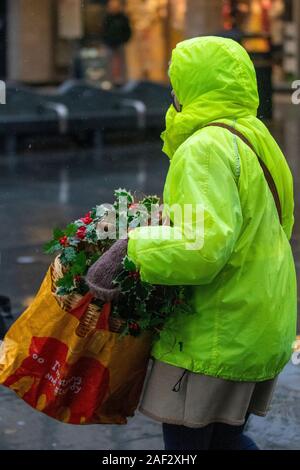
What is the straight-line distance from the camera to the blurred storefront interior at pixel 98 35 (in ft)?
78.6

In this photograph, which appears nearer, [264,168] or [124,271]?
[124,271]

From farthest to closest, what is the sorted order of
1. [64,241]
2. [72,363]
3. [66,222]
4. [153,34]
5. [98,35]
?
[153,34] → [98,35] → [66,222] → [64,241] → [72,363]

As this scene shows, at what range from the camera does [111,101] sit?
18375 millimetres

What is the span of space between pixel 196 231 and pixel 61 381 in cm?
73

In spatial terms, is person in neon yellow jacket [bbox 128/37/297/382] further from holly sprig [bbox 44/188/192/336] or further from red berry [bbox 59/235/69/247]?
red berry [bbox 59/235/69/247]

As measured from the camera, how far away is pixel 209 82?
11.6 ft

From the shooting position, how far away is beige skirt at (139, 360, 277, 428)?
139 inches

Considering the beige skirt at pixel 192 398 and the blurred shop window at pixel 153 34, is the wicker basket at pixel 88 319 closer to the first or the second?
the beige skirt at pixel 192 398

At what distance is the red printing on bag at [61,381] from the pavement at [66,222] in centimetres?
134

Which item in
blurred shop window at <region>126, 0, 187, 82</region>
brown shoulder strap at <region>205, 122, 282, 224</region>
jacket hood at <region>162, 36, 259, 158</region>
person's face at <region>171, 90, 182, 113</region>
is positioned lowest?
blurred shop window at <region>126, 0, 187, 82</region>

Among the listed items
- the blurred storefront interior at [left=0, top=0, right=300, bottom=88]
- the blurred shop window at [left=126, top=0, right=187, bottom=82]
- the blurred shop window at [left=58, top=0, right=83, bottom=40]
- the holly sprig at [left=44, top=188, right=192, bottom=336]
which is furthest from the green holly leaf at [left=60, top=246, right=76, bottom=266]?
the blurred shop window at [left=126, top=0, right=187, bottom=82]

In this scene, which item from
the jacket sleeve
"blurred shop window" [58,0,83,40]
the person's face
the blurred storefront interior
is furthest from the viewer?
"blurred shop window" [58,0,83,40]

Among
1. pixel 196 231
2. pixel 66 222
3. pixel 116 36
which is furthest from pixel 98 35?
pixel 196 231

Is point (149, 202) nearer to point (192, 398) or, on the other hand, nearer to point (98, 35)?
point (192, 398)
